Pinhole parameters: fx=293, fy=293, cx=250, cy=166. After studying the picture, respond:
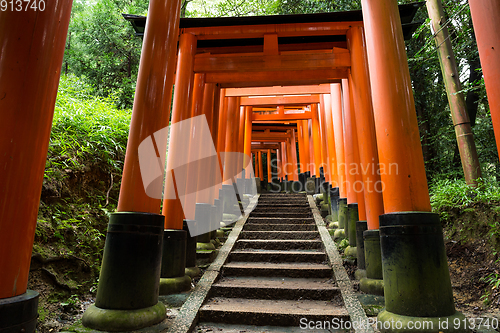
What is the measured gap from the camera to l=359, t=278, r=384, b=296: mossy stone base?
11.8 ft

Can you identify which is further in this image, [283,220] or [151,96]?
[283,220]

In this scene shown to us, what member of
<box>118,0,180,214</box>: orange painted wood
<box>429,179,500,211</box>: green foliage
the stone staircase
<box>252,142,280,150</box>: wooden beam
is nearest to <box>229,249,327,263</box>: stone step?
the stone staircase

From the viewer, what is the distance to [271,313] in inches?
131

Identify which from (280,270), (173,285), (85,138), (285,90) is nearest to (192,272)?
(173,285)

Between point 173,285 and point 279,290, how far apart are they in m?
1.40

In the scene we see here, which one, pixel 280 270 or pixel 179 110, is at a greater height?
pixel 179 110

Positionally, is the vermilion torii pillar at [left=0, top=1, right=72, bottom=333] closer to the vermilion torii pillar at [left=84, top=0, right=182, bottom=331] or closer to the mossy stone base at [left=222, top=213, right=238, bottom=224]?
the vermilion torii pillar at [left=84, top=0, right=182, bottom=331]

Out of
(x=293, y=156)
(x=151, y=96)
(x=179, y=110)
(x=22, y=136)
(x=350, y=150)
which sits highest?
(x=293, y=156)

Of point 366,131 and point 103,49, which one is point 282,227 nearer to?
point 366,131

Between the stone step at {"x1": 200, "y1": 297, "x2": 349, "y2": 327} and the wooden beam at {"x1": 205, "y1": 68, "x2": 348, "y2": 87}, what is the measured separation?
415 centimetres

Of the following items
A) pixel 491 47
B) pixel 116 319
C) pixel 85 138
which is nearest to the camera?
pixel 491 47

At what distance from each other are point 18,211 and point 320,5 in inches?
394

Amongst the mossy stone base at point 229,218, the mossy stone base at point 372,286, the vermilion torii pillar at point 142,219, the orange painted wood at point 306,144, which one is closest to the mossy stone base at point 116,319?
the vermilion torii pillar at point 142,219

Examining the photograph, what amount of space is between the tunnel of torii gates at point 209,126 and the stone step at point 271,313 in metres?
0.59
